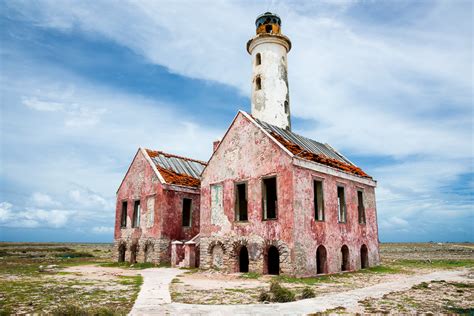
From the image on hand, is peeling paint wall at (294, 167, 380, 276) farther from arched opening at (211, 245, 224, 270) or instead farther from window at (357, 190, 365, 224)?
arched opening at (211, 245, 224, 270)

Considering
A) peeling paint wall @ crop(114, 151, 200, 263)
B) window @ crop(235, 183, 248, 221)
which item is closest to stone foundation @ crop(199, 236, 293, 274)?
window @ crop(235, 183, 248, 221)

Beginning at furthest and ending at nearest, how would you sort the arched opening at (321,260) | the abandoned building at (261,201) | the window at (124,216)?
the window at (124,216)
the arched opening at (321,260)
the abandoned building at (261,201)

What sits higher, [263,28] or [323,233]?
[263,28]

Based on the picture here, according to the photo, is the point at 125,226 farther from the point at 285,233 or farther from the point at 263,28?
the point at 263,28

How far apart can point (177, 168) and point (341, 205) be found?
492 inches

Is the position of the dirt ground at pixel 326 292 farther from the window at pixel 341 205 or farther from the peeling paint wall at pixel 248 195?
the window at pixel 341 205

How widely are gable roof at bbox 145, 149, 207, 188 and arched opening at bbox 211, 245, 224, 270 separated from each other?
661 centimetres

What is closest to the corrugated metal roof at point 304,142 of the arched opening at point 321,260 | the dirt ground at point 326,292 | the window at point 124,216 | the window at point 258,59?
the arched opening at point 321,260

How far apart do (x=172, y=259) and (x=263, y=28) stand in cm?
1821

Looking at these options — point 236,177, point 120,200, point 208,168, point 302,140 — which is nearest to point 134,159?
point 120,200

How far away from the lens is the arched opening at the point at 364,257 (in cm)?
2100

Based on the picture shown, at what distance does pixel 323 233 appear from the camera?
17.2 metres

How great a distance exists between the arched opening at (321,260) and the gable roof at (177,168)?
1084cm

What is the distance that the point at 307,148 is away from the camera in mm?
20594
